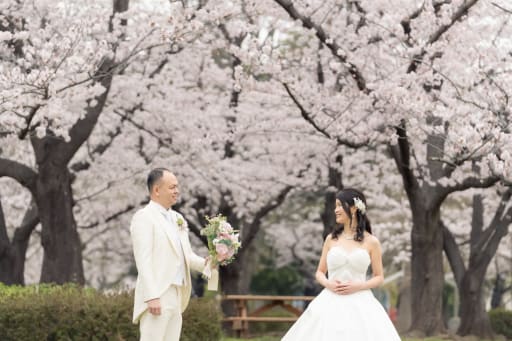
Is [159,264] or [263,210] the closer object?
[159,264]

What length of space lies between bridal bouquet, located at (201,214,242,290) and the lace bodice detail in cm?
116

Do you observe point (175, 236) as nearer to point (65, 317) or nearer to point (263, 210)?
point (65, 317)

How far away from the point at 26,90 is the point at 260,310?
1022cm

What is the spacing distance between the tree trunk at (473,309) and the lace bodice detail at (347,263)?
47.6ft

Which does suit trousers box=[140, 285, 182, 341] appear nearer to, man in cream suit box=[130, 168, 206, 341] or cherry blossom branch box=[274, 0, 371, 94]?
man in cream suit box=[130, 168, 206, 341]

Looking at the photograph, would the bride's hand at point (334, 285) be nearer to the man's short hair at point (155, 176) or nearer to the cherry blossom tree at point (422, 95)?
the man's short hair at point (155, 176)

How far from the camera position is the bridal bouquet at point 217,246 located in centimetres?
805

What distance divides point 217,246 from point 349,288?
1510mm

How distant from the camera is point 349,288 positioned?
8922 mm

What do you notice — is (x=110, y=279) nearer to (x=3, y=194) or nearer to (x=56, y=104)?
(x=3, y=194)

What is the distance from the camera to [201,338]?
1309cm

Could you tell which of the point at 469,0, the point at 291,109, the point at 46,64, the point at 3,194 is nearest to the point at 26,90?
the point at 46,64

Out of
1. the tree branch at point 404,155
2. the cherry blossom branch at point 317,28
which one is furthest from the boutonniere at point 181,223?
the tree branch at point 404,155

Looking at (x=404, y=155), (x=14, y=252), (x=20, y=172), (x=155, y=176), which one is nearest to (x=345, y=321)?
(x=155, y=176)
